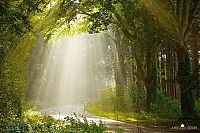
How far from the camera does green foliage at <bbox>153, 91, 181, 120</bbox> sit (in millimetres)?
25209

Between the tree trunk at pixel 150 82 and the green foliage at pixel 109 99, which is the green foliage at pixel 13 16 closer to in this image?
the tree trunk at pixel 150 82

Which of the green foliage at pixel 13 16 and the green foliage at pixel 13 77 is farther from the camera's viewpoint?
the green foliage at pixel 13 77

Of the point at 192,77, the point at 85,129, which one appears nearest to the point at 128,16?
the point at 192,77

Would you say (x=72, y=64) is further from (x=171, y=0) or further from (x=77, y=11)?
(x=171, y=0)

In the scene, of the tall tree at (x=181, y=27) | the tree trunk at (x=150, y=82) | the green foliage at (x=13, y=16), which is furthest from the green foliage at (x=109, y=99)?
the green foliage at (x=13, y=16)

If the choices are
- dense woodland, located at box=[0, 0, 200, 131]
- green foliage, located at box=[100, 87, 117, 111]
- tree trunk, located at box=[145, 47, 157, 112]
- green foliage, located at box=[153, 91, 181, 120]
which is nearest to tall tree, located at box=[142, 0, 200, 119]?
dense woodland, located at box=[0, 0, 200, 131]

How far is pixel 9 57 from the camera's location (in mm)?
21219

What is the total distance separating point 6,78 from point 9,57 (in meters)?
1.19

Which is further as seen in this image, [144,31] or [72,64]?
[72,64]

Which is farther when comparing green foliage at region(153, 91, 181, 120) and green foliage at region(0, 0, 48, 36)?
green foliage at region(153, 91, 181, 120)

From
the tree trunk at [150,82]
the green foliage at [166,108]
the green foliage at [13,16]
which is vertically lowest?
the green foliage at [166,108]

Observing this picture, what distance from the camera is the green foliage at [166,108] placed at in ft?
82.7

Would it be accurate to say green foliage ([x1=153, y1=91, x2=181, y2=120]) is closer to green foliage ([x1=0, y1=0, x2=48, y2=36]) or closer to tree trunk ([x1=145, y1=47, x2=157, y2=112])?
tree trunk ([x1=145, y1=47, x2=157, y2=112])

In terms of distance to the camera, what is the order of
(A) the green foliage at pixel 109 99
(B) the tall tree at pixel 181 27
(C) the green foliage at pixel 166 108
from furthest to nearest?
(A) the green foliage at pixel 109 99 < (C) the green foliage at pixel 166 108 < (B) the tall tree at pixel 181 27
